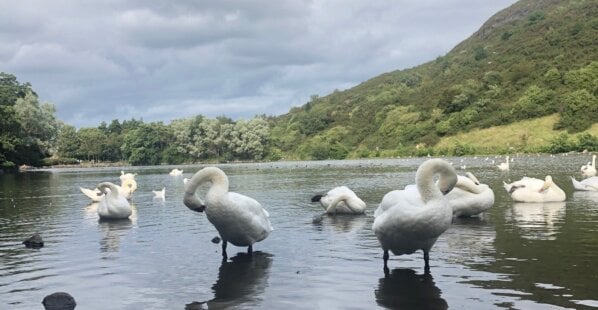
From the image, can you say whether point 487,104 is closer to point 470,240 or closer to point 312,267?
point 470,240

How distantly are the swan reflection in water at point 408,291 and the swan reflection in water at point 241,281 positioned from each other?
6.85ft

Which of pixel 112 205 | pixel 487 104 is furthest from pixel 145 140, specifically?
pixel 112 205

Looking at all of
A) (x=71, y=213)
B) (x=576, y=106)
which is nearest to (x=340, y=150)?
(x=576, y=106)

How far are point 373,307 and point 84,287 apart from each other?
5438mm

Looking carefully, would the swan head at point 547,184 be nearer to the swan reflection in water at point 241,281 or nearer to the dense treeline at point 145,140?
the swan reflection in water at point 241,281

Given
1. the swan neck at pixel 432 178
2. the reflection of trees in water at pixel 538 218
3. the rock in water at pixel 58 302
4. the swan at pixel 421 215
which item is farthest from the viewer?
the reflection of trees in water at pixel 538 218

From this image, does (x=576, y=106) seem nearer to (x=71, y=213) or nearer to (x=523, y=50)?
(x=523, y=50)

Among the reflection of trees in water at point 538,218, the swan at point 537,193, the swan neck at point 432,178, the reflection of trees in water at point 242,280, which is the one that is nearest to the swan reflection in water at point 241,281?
the reflection of trees in water at point 242,280

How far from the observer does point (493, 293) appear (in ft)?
30.7

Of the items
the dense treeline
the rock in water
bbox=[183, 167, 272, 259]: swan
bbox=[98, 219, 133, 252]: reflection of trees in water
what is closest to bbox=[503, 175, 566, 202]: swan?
bbox=[183, 167, 272, 259]: swan

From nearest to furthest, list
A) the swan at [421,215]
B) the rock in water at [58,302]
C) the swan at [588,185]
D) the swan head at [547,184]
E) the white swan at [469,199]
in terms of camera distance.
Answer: the rock in water at [58,302], the swan at [421,215], the white swan at [469,199], the swan head at [547,184], the swan at [588,185]

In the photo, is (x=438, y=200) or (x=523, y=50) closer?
(x=438, y=200)

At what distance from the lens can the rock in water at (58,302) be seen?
9.08 metres

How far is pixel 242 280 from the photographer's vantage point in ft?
35.6
